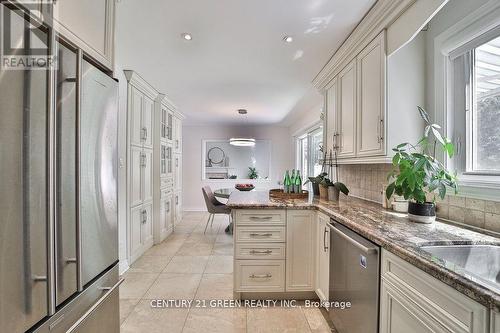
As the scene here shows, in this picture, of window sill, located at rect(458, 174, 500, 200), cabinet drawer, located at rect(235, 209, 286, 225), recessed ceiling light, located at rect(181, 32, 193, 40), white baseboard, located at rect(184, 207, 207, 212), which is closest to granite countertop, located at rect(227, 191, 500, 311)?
window sill, located at rect(458, 174, 500, 200)

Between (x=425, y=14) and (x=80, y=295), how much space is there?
2325 mm

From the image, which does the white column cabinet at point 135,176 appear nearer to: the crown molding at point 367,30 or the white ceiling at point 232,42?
the white ceiling at point 232,42

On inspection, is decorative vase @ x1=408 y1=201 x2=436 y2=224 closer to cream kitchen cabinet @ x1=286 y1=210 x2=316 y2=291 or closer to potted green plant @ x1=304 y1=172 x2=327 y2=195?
cream kitchen cabinet @ x1=286 y1=210 x2=316 y2=291

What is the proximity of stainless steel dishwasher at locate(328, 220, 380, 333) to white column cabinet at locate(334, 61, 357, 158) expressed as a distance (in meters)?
0.82

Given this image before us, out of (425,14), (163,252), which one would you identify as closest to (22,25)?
(425,14)

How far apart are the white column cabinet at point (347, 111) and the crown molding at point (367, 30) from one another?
105 mm

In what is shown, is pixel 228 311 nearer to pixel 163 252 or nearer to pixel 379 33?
pixel 163 252

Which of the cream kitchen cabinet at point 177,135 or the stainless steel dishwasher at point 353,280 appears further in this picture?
the cream kitchen cabinet at point 177,135

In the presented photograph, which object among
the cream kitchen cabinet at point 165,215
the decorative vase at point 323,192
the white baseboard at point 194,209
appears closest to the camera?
the decorative vase at point 323,192

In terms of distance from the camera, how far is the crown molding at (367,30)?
1.55 metres

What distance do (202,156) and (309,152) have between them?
3.03 meters

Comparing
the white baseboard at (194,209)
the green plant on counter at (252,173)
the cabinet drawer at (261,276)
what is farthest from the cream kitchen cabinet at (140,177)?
the green plant on counter at (252,173)

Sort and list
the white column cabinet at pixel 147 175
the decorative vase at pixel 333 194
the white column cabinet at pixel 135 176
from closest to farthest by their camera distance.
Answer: the decorative vase at pixel 333 194
the white column cabinet at pixel 135 176
the white column cabinet at pixel 147 175

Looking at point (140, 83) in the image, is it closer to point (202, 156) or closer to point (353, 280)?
point (353, 280)
